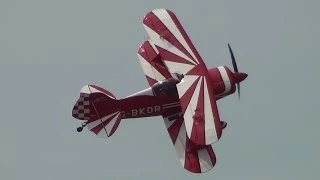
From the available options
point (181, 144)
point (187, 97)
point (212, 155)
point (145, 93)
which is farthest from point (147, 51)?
point (212, 155)

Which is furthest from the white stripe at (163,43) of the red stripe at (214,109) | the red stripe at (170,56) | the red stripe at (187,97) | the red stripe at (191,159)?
the red stripe at (191,159)

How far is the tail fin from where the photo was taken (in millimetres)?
39156

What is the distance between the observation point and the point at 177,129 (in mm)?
39469

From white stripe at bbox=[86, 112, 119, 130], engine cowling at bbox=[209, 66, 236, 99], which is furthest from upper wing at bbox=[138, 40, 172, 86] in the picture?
white stripe at bbox=[86, 112, 119, 130]

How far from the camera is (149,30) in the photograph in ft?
135

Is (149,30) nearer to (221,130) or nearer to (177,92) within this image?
(177,92)

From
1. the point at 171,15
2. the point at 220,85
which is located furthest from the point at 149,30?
the point at 220,85

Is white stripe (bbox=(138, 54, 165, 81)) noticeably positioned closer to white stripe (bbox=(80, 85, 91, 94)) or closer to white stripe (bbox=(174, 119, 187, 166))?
white stripe (bbox=(174, 119, 187, 166))

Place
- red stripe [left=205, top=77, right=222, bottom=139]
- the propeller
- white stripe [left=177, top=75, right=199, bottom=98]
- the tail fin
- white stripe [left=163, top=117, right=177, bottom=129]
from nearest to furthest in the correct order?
red stripe [left=205, top=77, right=222, bottom=139] → white stripe [left=177, top=75, right=199, bottom=98] → the tail fin → white stripe [left=163, top=117, right=177, bottom=129] → the propeller

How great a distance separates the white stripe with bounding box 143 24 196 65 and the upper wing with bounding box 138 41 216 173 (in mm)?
1050

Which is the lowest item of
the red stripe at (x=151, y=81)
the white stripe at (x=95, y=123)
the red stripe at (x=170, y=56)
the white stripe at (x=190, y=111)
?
the white stripe at (x=190, y=111)

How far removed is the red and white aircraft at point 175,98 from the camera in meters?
37.8

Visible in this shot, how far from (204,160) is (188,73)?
3361 millimetres

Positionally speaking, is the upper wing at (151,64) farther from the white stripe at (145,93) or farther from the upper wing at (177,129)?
the white stripe at (145,93)
